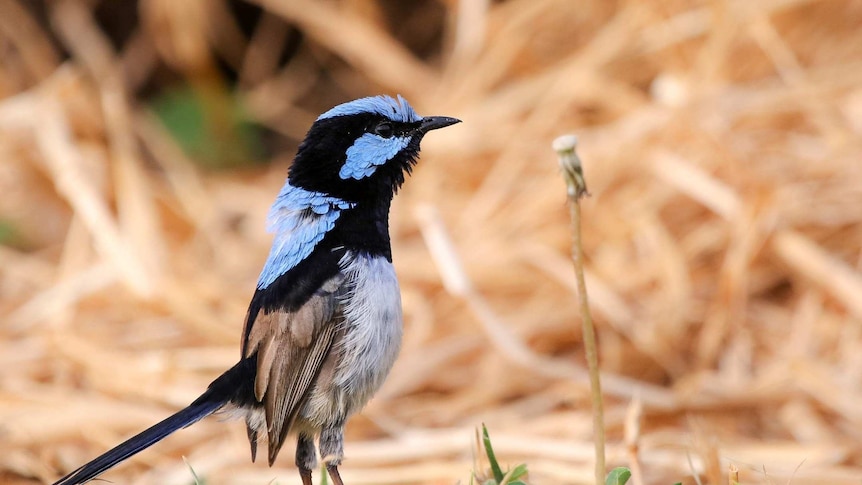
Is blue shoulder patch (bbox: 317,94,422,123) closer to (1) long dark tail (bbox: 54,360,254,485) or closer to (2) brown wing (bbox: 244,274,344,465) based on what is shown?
(2) brown wing (bbox: 244,274,344,465)

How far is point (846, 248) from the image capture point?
473cm

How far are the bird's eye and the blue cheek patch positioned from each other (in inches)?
0.7

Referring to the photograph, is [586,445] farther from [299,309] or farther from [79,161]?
[79,161]

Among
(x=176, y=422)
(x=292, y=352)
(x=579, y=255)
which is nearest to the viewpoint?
(x=579, y=255)

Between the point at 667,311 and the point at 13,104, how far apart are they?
138 inches

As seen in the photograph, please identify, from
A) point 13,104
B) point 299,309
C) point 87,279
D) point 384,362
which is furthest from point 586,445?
point 13,104

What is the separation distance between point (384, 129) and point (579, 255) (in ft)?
3.71

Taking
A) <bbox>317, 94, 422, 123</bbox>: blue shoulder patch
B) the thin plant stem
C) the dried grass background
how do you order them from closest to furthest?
the thin plant stem → <bbox>317, 94, 422, 123</bbox>: blue shoulder patch → the dried grass background

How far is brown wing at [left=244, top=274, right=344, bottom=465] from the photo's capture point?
2643 millimetres

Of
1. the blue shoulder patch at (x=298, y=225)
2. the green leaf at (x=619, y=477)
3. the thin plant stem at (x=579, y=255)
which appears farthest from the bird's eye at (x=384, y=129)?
the green leaf at (x=619, y=477)

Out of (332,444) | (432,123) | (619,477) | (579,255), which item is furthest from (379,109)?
(619,477)

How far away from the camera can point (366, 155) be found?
9.45 feet

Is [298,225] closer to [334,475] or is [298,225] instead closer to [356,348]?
[356,348]

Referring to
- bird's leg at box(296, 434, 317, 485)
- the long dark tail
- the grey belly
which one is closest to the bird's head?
the grey belly
